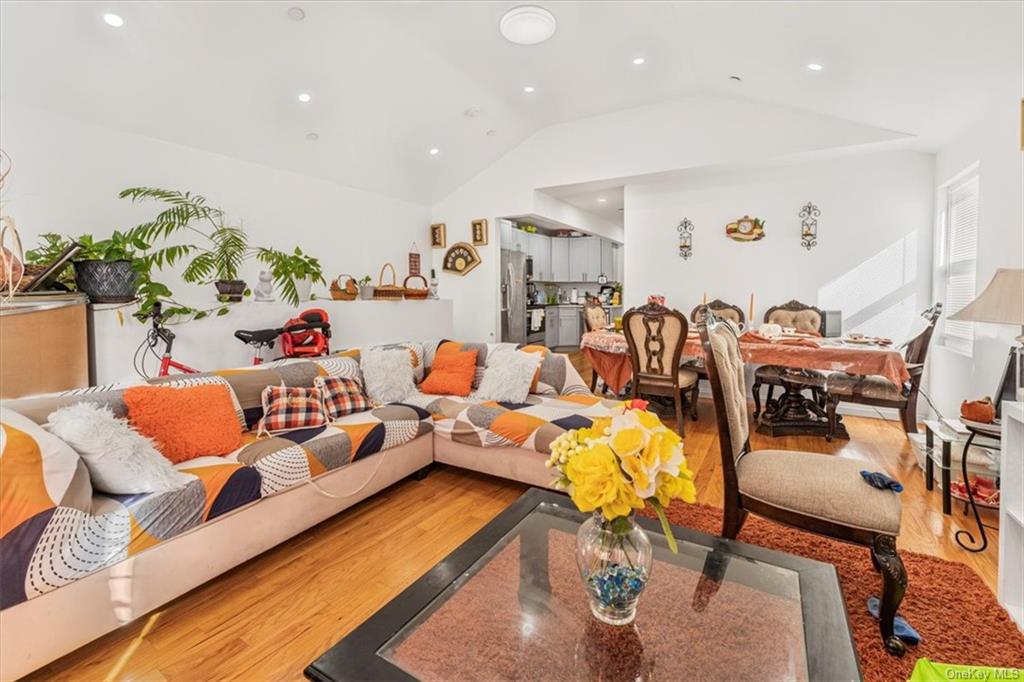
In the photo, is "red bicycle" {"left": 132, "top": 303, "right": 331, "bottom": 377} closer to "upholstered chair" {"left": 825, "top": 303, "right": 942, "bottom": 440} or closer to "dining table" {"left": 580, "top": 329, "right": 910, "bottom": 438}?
"dining table" {"left": 580, "top": 329, "right": 910, "bottom": 438}

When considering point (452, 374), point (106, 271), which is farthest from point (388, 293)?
point (106, 271)

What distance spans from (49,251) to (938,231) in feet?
21.3

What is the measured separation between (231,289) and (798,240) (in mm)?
5114

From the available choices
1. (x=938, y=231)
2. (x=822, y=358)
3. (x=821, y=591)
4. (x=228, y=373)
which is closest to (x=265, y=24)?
(x=228, y=373)

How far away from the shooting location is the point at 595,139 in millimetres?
5219

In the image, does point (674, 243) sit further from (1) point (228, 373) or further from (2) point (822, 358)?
(1) point (228, 373)

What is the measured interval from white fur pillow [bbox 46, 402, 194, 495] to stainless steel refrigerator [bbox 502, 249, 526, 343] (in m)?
4.92

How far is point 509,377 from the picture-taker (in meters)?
3.09

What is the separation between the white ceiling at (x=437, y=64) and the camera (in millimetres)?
2678

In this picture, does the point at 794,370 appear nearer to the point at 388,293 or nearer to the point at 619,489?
the point at 619,489

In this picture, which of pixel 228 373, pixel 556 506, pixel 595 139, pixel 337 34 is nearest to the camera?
pixel 556 506

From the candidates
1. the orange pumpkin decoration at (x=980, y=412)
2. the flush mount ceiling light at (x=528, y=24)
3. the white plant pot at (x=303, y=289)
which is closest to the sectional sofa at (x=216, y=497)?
the white plant pot at (x=303, y=289)

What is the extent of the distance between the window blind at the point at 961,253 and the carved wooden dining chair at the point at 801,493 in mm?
2696

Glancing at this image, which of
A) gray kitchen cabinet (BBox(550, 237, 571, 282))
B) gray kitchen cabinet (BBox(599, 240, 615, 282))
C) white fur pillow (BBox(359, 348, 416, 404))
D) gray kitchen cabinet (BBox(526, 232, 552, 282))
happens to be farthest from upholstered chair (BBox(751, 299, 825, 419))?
gray kitchen cabinet (BBox(599, 240, 615, 282))
